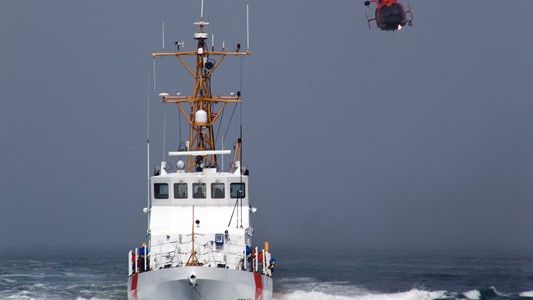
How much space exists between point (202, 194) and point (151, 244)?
9.68 ft

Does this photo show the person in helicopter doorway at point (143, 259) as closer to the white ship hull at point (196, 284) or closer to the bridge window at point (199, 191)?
the white ship hull at point (196, 284)

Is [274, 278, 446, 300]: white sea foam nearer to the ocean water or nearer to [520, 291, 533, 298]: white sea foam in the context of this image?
the ocean water

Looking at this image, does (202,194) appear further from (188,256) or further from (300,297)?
(300,297)

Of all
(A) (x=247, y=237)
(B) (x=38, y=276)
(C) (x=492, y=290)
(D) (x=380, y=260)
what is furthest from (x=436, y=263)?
(A) (x=247, y=237)

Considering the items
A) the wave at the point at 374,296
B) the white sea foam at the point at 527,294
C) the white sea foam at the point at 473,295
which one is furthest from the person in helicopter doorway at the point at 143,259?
the white sea foam at the point at 527,294

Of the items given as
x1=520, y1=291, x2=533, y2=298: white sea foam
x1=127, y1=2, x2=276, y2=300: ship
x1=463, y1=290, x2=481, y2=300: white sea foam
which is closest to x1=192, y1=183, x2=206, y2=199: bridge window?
x1=127, y1=2, x2=276, y2=300: ship

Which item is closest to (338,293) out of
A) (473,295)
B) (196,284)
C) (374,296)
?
(374,296)

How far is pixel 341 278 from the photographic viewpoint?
233ft

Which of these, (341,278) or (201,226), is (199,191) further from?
(341,278)

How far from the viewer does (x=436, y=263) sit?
87750mm

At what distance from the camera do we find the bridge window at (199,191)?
48.2 meters

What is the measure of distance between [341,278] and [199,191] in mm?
24554

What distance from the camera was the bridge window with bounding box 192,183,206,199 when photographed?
1898 inches

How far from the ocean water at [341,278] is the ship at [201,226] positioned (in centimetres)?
1033
